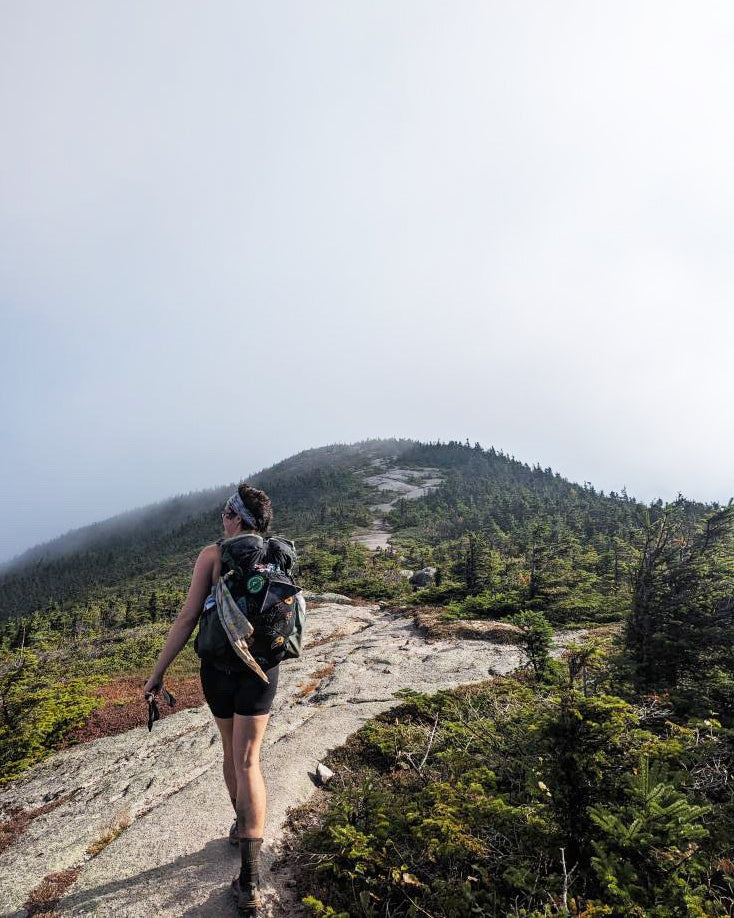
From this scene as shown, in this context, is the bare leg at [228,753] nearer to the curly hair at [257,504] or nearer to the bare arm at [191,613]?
the bare arm at [191,613]

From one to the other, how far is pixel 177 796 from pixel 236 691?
3640 mm

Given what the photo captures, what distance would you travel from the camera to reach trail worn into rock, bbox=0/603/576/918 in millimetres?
3543

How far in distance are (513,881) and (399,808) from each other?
1.47m

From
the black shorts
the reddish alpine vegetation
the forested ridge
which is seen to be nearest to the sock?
the forested ridge

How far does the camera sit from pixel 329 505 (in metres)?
110

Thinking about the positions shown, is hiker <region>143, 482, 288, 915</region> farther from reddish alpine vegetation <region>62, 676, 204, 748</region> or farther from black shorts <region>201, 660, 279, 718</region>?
reddish alpine vegetation <region>62, 676, 204, 748</region>

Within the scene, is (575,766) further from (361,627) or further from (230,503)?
(361,627)

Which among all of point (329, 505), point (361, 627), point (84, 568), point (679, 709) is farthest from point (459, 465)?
point (679, 709)

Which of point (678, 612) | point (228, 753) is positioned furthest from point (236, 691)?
point (678, 612)

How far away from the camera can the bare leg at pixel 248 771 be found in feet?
10.3

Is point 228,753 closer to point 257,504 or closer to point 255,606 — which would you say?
point 255,606

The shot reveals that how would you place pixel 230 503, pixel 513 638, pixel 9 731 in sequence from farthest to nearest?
1. pixel 513 638
2. pixel 9 731
3. pixel 230 503

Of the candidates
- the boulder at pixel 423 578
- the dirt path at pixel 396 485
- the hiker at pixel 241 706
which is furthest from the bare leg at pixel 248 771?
the dirt path at pixel 396 485

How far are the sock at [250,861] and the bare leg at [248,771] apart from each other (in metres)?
0.04
